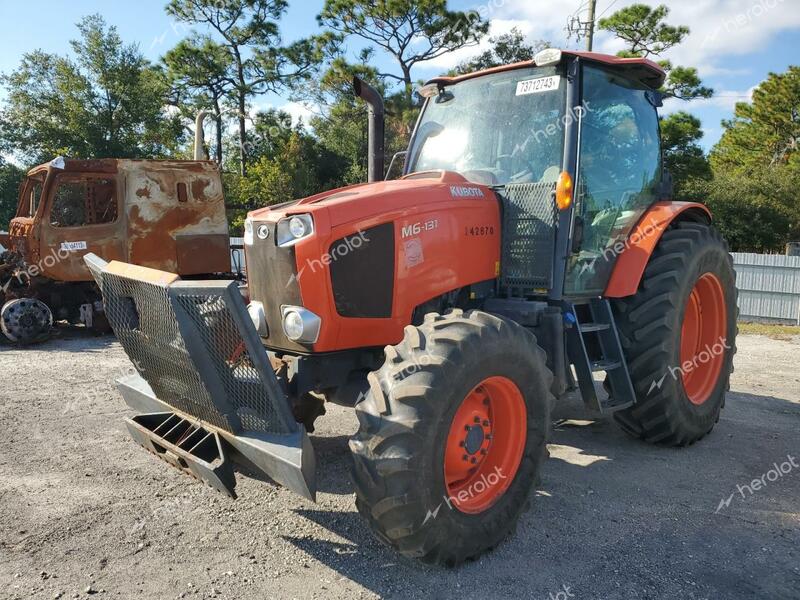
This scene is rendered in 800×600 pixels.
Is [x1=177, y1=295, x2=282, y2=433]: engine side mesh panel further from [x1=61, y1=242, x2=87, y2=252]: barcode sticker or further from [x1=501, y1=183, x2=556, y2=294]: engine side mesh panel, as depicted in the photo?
[x1=61, y1=242, x2=87, y2=252]: barcode sticker

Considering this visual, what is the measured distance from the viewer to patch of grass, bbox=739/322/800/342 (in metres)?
11.0

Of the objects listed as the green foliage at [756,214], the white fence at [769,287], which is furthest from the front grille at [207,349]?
the green foliage at [756,214]

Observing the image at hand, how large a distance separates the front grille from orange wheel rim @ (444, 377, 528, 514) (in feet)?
2.81

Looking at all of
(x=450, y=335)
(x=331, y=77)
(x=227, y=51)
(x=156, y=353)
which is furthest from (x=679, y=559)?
(x=227, y=51)

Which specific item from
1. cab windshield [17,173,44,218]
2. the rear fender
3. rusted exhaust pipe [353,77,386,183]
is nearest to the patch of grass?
the rear fender

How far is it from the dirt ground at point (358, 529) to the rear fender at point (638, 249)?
125 cm

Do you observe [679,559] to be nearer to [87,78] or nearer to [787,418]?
[787,418]

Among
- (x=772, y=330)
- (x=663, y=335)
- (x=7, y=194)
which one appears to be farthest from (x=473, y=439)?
(x=7, y=194)

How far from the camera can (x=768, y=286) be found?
1300 cm

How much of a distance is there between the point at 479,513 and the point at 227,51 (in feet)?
88.6

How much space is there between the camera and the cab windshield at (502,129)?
3.97m

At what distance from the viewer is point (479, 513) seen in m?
3.00

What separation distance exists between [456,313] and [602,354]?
5.75 feet

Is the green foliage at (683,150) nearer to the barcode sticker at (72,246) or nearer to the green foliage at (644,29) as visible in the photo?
the green foliage at (644,29)
